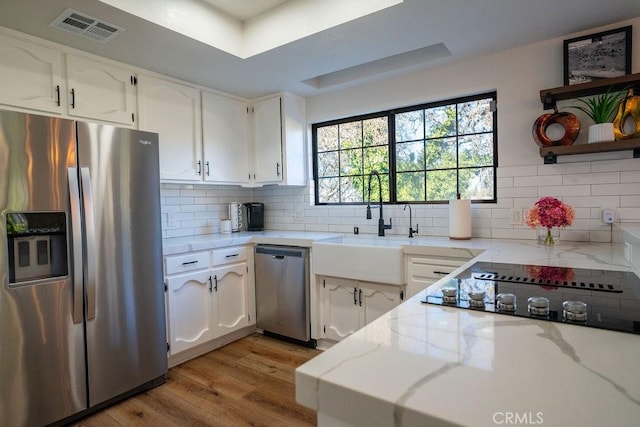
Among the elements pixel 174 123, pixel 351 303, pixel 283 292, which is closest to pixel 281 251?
pixel 283 292

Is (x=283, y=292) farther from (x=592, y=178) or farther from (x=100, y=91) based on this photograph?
(x=592, y=178)

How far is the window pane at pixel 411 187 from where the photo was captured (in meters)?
2.99

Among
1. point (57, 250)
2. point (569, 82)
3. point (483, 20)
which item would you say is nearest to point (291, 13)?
point (483, 20)

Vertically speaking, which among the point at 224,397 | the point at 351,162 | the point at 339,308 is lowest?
the point at 224,397

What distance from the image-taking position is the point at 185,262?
2652mm

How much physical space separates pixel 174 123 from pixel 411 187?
2.03 m

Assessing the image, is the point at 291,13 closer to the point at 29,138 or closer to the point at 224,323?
the point at 29,138

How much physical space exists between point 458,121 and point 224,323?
251cm

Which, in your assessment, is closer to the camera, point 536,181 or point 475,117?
point 536,181

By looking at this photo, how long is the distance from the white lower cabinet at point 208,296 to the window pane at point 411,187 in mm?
1450

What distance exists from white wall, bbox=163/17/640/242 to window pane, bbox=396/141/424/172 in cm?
34

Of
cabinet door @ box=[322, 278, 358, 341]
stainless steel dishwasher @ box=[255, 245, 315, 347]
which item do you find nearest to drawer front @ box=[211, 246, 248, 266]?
stainless steel dishwasher @ box=[255, 245, 315, 347]

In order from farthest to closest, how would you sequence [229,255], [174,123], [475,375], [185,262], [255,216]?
[255,216]
[229,255]
[174,123]
[185,262]
[475,375]

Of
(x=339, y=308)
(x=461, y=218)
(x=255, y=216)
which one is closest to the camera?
(x=461, y=218)
